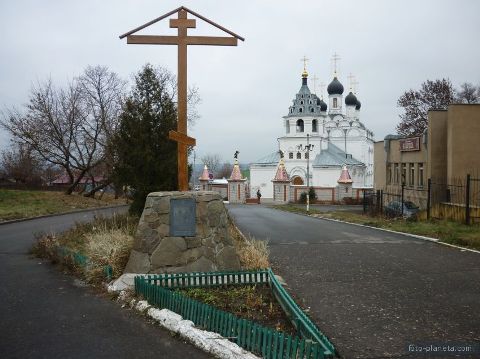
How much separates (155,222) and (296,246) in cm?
573

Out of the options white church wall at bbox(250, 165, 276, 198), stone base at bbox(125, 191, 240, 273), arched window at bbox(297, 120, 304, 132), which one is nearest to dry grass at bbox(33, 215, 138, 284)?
stone base at bbox(125, 191, 240, 273)

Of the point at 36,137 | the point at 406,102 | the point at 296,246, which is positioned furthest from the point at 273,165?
the point at 296,246

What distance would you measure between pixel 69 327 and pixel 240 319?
7.88 ft

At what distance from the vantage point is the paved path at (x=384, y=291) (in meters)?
5.39

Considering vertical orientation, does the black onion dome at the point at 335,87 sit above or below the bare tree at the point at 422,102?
above

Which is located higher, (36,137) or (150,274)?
(36,137)

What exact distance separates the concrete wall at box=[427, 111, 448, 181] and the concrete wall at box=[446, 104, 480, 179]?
1971 millimetres

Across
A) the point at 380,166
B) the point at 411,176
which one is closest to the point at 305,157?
the point at 380,166

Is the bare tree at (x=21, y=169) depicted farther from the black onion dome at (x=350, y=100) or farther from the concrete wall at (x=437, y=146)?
the black onion dome at (x=350, y=100)

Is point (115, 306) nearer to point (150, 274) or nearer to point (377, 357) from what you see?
point (150, 274)

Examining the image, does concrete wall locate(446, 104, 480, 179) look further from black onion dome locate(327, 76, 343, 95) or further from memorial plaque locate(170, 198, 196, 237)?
black onion dome locate(327, 76, 343, 95)

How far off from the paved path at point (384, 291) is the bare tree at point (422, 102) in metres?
32.2

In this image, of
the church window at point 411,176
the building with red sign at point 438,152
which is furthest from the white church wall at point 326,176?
the church window at point 411,176

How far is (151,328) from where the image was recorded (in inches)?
235
